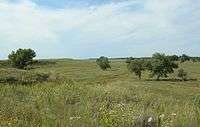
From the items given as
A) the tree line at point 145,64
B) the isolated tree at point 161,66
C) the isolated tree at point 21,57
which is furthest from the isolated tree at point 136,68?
the isolated tree at point 21,57

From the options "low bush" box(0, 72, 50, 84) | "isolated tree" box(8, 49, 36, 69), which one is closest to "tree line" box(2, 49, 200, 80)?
"isolated tree" box(8, 49, 36, 69)

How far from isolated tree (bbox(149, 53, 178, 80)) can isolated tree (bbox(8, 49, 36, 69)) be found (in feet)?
111

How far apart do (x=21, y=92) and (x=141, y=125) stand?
720 cm

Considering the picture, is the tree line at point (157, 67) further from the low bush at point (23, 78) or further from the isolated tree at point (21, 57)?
the low bush at point (23, 78)

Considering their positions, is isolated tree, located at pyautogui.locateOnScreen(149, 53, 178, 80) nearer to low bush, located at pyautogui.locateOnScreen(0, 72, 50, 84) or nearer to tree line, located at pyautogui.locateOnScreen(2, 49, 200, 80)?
tree line, located at pyautogui.locateOnScreen(2, 49, 200, 80)

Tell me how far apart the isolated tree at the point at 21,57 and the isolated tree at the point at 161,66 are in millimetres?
33855

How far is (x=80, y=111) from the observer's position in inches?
345

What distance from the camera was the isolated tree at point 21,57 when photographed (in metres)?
120

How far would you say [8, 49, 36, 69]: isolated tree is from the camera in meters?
120

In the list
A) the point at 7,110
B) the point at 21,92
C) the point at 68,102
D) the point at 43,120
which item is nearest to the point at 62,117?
the point at 43,120

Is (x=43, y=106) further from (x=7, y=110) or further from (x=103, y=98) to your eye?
(x=103, y=98)

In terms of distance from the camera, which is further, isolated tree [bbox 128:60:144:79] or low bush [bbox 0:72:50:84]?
isolated tree [bbox 128:60:144:79]

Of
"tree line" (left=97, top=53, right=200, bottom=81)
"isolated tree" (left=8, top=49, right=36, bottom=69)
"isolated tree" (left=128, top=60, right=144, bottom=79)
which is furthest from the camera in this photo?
"isolated tree" (left=8, top=49, right=36, bottom=69)

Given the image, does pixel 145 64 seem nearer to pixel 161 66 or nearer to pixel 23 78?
pixel 161 66
